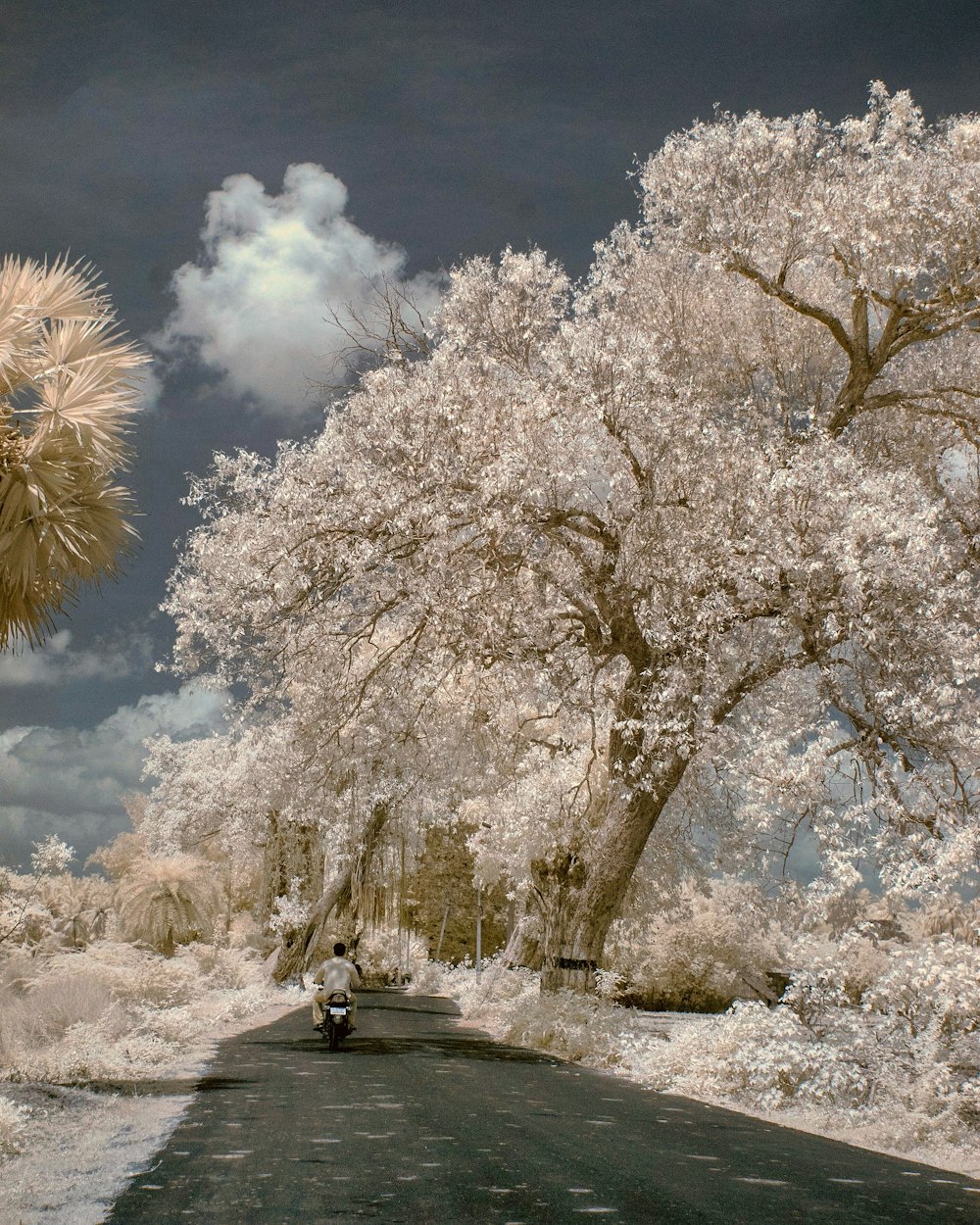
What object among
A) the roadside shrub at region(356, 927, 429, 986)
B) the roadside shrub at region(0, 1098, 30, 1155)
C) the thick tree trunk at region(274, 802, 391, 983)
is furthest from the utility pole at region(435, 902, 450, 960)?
the roadside shrub at region(0, 1098, 30, 1155)

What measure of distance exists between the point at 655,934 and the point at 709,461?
18961 millimetres

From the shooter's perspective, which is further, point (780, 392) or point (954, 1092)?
point (780, 392)

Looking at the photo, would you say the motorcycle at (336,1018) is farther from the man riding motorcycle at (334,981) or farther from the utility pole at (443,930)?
the utility pole at (443,930)

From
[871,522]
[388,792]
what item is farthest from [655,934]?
[871,522]

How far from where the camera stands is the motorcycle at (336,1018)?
1664 centimetres

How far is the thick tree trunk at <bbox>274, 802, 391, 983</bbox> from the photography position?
33.5 metres

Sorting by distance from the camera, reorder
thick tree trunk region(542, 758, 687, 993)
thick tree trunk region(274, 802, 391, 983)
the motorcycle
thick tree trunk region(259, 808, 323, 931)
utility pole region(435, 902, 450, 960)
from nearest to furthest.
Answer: thick tree trunk region(542, 758, 687, 993) < the motorcycle < thick tree trunk region(274, 802, 391, 983) < thick tree trunk region(259, 808, 323, 931) < utility pole region(435, 902, 450, 960)

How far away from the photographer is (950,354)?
16.8 m

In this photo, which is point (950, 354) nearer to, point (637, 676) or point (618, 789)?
point (637, 676)

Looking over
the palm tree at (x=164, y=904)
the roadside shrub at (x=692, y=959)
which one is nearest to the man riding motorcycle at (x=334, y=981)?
the palm tree at (x=164, y=904)

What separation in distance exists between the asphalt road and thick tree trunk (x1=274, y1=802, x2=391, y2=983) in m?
21.3

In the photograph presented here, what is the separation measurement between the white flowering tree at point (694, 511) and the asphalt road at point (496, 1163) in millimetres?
4180

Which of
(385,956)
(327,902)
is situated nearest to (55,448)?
(327,902)

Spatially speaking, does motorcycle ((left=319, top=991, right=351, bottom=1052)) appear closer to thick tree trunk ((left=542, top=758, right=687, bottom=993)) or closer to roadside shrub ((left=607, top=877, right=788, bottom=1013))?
thick tree trunk ((left=542, top=758, right=687, bottom=993))
